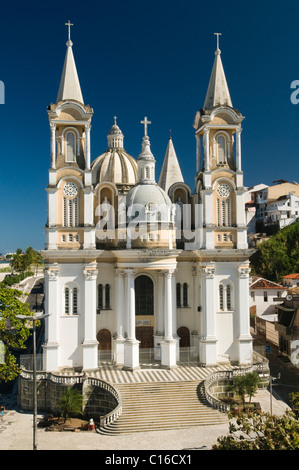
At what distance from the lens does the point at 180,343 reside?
35.2 meters

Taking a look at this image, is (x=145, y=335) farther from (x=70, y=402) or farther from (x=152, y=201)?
(x=152, y=201)

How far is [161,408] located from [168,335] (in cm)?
590

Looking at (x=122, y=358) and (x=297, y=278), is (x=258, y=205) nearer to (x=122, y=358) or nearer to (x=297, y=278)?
(x=297, y=278)

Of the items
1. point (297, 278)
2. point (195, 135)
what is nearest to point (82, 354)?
point (195, 135)

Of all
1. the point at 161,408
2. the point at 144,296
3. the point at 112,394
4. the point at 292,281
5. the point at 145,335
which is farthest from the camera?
the point at 292,281

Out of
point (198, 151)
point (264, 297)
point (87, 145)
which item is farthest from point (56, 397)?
point (264, 297)

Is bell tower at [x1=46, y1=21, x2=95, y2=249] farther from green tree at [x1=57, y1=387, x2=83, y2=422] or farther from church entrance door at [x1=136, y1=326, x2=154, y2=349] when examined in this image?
green tree at [x1=57, y1=387, x2=83, y2=422]

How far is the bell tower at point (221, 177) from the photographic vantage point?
34.0 meters

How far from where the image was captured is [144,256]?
32.3 meters

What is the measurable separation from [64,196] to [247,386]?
16990mm

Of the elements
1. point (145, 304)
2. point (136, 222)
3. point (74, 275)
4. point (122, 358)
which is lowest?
point (122, 358)

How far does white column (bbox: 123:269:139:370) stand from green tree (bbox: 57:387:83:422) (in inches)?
183

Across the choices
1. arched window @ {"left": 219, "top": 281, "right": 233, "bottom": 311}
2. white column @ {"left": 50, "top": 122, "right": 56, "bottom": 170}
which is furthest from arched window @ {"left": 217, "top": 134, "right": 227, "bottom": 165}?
white column @ {"left": 50, "top": 122, "right": 56, "bottom": 170}

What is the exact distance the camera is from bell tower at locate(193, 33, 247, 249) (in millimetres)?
34000
